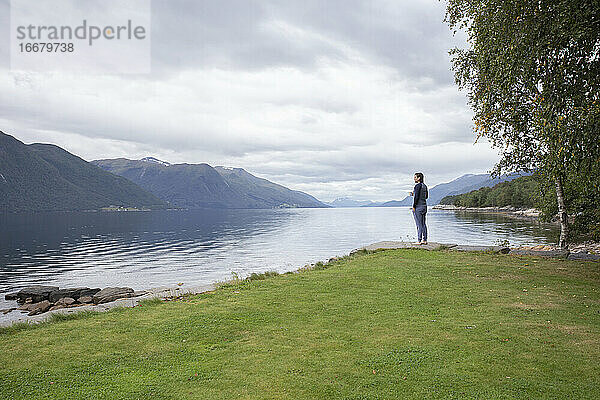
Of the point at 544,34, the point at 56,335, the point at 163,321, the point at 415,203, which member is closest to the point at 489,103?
the point at 544,34

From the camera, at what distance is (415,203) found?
22984mm

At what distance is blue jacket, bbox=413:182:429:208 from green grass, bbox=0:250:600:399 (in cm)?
977

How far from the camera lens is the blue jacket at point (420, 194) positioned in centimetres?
2252

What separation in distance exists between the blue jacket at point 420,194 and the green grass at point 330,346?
9773mm

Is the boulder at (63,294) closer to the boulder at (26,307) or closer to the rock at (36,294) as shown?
the rock at (36,294)

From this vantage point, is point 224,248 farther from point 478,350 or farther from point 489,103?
point 478,350

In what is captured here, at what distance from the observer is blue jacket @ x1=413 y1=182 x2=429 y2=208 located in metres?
22.5

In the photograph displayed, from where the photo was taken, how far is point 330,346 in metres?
7.80

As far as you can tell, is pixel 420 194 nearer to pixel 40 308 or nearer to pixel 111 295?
pixel 111 295

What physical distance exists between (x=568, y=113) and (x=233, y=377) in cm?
1130

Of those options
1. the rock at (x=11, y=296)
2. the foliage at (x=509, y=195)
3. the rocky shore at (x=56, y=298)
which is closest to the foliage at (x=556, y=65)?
the rocky shore at (x=56, y=298)

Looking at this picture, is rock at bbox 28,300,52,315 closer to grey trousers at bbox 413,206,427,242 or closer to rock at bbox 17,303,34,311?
rock at bbox 17,303,34,311

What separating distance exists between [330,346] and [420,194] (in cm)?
1648

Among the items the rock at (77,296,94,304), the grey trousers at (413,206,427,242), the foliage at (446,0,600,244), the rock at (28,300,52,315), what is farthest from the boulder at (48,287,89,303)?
the foliage at (446,0,600,244)
